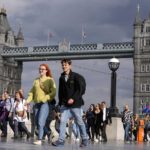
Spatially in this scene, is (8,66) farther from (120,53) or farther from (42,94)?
(42,94)

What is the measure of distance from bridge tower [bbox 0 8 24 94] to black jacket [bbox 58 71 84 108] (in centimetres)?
7754

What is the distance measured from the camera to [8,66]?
291ft

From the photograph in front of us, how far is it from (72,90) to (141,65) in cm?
6961

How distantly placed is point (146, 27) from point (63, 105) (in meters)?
70.8

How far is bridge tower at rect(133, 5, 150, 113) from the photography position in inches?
2950

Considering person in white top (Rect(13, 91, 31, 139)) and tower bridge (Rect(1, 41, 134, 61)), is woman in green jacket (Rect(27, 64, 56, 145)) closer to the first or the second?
person in white top (Rect(13, 91, 31, 139))

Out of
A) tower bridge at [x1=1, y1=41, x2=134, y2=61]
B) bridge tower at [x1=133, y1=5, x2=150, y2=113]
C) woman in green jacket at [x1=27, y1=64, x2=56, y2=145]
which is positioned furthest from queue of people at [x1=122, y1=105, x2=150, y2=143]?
bridge tower at [x1=133, y1=5, x2=150, y2=113]

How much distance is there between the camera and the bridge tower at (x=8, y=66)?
87.9 m

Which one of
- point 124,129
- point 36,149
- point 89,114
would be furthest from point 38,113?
point 124,129

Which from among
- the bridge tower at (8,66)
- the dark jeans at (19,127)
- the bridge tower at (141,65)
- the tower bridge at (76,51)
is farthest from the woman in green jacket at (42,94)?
the bridge tower at (8,66)

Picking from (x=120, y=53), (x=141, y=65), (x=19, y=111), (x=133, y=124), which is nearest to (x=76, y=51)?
(x=120, y=53)

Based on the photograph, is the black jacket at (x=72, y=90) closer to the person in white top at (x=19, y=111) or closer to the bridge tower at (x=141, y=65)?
the person in white top at (x=19, y=111)

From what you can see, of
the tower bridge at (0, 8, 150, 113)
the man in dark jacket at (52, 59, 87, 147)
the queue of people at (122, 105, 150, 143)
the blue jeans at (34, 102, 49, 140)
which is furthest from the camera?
the tower bridge at (0, 8, 150, 113)

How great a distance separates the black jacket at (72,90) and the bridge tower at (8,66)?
254 feet
